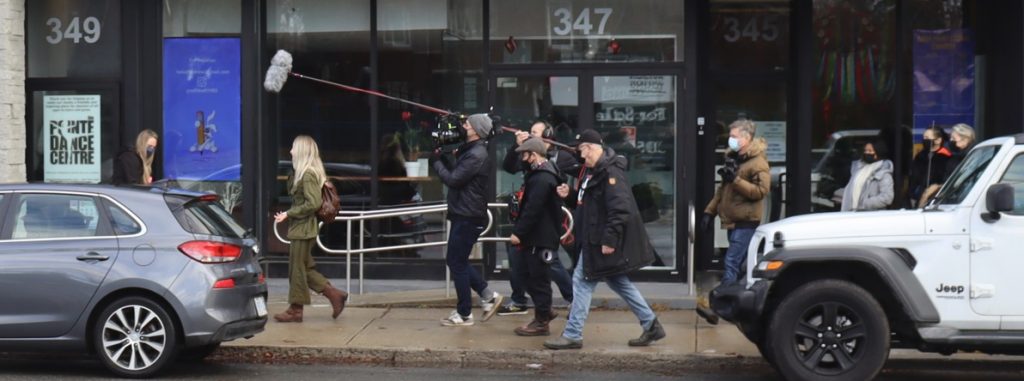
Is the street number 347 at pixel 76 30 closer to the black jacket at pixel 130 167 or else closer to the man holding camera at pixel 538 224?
the black jacket at pixel 130 167

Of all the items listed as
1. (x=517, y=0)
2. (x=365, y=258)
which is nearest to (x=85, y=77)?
(x=365, y=258)

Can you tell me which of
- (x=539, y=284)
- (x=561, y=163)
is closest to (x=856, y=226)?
(x=539, y=284)

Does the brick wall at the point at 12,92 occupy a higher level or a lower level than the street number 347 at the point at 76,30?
lower

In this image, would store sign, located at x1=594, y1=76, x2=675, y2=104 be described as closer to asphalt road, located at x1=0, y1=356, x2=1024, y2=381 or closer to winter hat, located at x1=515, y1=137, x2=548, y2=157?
winter hat, located at x1=515, y1=137, x2=548, y2=157

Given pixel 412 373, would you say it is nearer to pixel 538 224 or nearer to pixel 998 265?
pixel 538 224

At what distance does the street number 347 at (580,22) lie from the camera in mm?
13914

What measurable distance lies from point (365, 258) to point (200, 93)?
2.59m

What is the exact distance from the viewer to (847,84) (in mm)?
14125

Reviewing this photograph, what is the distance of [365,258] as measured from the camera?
14.5 m

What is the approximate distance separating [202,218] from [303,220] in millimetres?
1949

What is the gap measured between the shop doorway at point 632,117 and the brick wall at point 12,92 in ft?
17.3

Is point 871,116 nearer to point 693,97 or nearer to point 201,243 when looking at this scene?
point 693,97

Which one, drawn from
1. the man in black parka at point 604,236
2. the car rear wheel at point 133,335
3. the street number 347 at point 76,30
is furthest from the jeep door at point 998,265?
the street number 347 at point 76,30

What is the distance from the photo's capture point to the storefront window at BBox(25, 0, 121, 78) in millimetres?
14555
